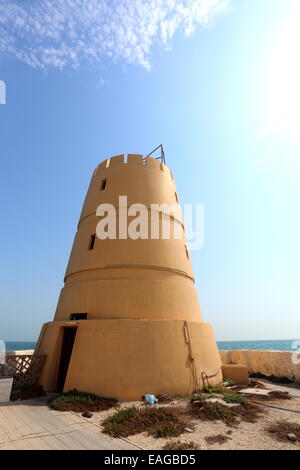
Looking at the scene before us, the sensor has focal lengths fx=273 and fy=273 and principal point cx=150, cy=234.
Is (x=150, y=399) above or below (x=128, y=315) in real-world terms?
below

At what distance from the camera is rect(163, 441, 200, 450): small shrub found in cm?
595

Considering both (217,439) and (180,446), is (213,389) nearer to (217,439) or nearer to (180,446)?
(217,439)

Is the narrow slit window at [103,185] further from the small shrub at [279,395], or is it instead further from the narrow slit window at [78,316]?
the small shrub at [279,395]

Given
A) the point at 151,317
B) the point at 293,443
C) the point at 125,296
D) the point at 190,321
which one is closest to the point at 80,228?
the point at 125,296

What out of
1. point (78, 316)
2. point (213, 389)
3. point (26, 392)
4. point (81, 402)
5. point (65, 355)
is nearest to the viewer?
point (81, 402)

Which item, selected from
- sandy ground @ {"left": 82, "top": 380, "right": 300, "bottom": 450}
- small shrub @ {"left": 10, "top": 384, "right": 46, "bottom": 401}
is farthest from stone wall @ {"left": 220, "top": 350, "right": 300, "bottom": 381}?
small shrub @ {"left": 10, "top": 384, "right": 46, "bottom": 401}

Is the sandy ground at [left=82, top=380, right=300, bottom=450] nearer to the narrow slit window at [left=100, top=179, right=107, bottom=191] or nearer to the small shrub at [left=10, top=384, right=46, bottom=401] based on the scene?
the small shrub at [left=10, top=384, right=46, bottom=401]

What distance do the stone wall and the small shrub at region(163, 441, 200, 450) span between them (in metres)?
13.5

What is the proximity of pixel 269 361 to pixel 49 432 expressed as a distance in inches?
626

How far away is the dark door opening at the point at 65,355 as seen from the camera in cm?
1218

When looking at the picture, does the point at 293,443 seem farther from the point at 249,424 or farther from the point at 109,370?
the point at 109,370

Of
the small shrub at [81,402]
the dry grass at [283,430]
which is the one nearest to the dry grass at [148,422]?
the small shrub at [81,402]

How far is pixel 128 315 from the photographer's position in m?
12.1

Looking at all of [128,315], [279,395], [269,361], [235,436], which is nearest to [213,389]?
[279,395]
